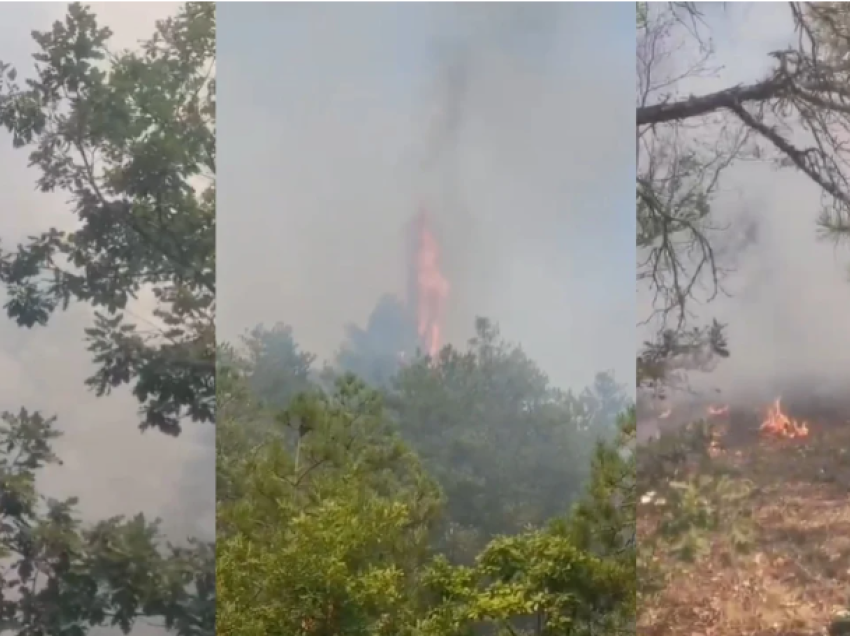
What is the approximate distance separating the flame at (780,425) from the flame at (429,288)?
32.5 inches

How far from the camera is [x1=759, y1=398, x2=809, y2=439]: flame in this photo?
6.55 ft

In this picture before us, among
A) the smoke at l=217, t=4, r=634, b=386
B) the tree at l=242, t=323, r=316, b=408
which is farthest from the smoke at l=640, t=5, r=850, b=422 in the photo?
the tree at l=242, t=323, r=316, b=408

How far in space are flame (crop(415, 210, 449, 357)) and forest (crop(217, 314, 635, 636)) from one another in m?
0.06

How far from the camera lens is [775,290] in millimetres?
2016

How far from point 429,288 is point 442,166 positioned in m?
0.31

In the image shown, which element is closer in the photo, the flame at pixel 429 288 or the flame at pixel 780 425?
the flame at pixel 780 425

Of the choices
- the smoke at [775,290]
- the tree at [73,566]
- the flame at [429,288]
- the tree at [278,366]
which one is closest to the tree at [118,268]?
the tree at [73,566]

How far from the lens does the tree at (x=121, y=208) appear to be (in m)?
2.01

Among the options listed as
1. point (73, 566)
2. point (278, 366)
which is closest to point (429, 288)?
point (278, 366)

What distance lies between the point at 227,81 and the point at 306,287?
56 cm

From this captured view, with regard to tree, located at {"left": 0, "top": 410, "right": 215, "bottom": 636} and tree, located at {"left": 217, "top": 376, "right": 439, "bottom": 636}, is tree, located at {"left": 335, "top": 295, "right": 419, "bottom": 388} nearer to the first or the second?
tree, located at {"left": 217, "top": 376, "right": 439, "bottom": 636}

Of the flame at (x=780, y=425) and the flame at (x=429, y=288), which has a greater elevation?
the flame at (x=429, y=288)

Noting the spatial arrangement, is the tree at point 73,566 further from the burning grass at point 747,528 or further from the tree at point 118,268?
the burning grass at point 747,528

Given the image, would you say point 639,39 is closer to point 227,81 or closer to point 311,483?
point 227,81
